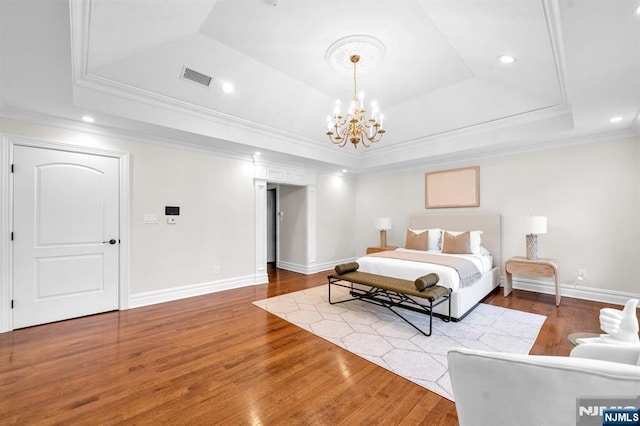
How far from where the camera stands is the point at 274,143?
484 centimetres

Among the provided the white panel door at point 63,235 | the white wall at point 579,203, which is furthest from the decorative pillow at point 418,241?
the white panel door at point 63,235

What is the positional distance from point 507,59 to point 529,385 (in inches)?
138

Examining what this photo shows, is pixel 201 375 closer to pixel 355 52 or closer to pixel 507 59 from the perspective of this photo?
pixel 355 52

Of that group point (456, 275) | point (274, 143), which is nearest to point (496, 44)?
point (456, 275)

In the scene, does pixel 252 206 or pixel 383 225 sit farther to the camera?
pixel 383 225

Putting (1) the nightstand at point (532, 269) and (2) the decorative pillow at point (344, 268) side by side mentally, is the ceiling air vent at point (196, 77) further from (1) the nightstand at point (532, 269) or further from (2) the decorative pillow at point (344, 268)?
(1) the nightstand at point (532, 269)

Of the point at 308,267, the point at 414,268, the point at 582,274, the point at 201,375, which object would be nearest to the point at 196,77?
the point at 201,375

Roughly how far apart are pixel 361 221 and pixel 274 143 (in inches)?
133

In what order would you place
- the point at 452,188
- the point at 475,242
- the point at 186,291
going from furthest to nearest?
the point at 452,188 → the point at 475,242 → the point at 186,291

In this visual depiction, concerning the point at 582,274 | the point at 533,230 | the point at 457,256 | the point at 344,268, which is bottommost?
the point at 582,274

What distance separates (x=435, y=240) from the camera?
5.19 meters

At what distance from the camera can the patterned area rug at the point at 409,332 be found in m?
A: 2.37

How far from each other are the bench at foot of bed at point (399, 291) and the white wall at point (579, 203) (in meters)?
2.49

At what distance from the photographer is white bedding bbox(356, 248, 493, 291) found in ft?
11.1
